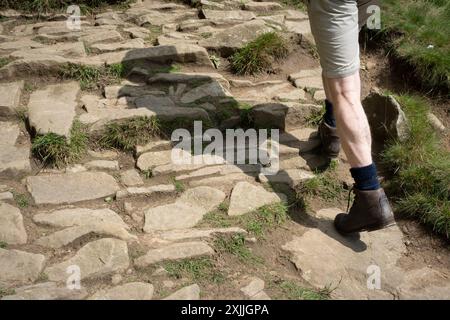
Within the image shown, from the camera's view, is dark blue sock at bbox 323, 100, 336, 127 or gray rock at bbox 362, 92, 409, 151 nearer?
dark blue sock at bbox 323, 100, 336, 127

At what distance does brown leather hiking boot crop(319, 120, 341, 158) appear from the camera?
151 inches

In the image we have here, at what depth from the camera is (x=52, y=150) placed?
12.0ft

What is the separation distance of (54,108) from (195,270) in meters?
2.00

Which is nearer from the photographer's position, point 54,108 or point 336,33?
point 336,33

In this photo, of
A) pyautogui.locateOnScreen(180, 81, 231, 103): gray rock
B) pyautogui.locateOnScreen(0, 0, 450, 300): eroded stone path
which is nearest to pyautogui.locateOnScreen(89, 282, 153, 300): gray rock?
pyautogui.locateOnScreen(0, 0, 450, 300): eroded stone path

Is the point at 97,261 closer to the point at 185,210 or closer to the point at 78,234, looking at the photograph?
the point at 78,234

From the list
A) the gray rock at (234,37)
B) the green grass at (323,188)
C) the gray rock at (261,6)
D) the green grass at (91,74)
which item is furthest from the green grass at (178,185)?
the gray rock at (261,6)

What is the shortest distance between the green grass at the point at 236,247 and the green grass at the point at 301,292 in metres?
0.24

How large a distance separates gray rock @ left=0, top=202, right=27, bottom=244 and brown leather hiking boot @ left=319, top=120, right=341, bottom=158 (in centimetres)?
218

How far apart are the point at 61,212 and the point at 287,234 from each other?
1.43 meters

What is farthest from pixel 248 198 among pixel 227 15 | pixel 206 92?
pixel 227 15

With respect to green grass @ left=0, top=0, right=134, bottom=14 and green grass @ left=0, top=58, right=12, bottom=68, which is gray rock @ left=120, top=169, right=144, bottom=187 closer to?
green grass @ left=0, top=58, right=12, bottom=68

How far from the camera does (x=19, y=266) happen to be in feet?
9.24

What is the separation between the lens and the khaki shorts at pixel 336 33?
292 centimetres
